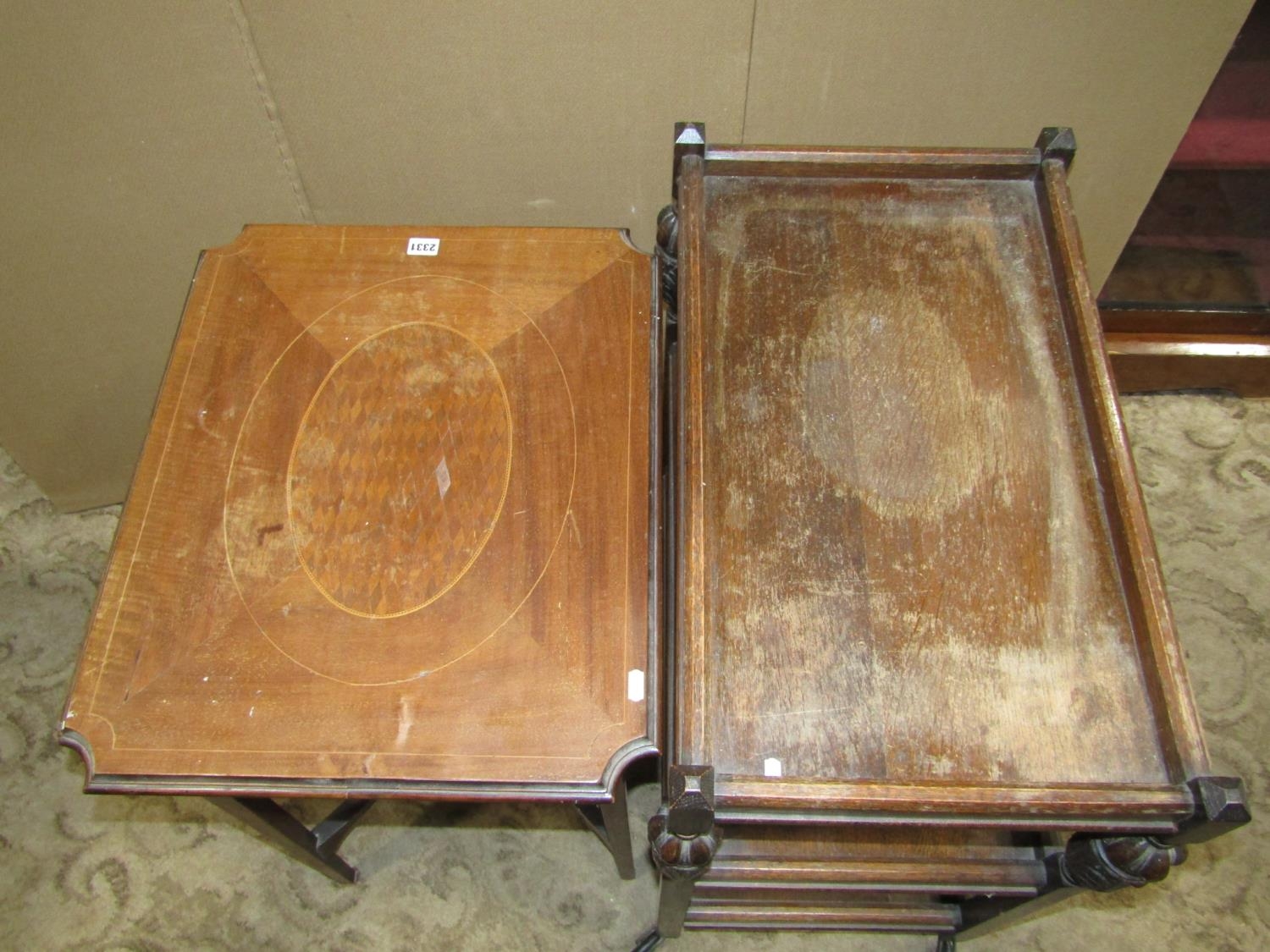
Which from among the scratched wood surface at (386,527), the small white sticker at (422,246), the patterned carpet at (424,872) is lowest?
the patterned carpet at (424,872)

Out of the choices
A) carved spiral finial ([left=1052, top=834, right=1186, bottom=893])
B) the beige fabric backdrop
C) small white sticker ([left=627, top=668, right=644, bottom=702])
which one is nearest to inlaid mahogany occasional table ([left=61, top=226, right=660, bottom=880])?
small white sticker ([left=627, top=668, right=644, bottom=702])

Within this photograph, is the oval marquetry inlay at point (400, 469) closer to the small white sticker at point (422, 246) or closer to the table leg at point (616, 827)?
the small white sticker at point (422, 246)

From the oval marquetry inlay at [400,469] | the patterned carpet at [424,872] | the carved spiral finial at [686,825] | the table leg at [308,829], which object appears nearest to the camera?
the carved spiral finial at [686,825]

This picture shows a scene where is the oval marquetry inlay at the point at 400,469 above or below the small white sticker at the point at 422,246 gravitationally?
below

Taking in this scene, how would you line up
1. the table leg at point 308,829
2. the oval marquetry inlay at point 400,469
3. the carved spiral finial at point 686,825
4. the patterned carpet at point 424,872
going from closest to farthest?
the carved spiral finial at point 686,825
the oval marquetry inlay at point 400,469
the table leg at point 308,829
the patterned carpet at point 424,872

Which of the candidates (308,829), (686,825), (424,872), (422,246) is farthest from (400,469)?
(424,872)

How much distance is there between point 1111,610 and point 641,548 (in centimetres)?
43

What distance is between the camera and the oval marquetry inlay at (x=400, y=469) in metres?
0.89

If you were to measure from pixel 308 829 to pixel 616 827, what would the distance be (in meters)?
0.42

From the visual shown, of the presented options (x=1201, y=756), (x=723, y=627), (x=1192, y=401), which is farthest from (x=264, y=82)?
(x=1192, y=401)

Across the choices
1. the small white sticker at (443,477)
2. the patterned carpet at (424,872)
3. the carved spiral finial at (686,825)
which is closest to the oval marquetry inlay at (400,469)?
the small white sticker at (443,477)

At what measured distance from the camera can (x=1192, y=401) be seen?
1.69 m

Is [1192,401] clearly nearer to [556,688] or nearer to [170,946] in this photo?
[556,688]

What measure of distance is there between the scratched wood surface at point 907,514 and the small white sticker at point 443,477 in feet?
0.80
